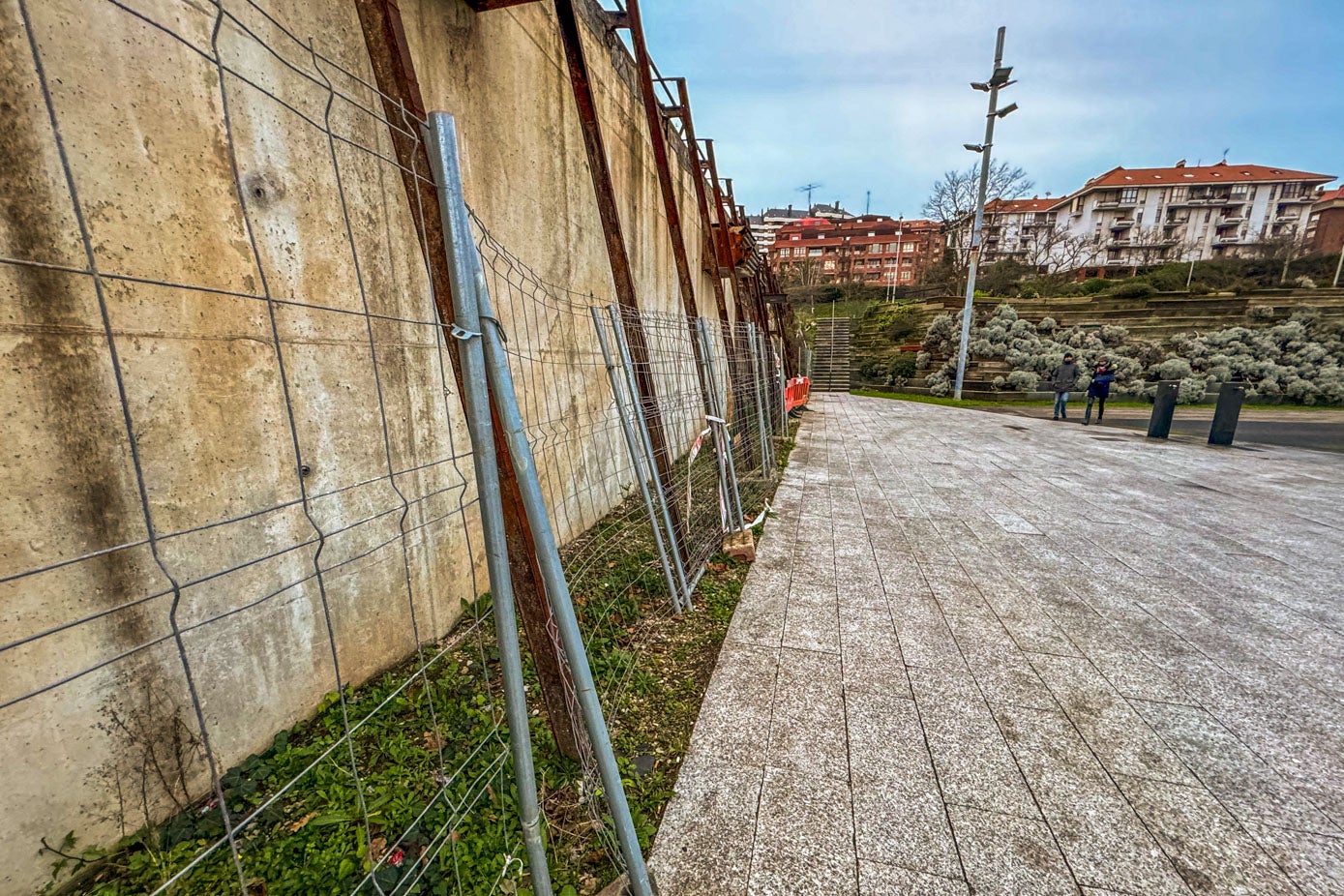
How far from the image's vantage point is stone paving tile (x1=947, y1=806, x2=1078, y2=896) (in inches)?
69.9

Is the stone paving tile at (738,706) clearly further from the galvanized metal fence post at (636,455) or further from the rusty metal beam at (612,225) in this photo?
the rusty metal beam at (612,225)

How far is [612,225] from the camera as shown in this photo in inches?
165

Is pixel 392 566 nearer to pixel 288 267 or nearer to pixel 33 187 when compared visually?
pixel 288 267

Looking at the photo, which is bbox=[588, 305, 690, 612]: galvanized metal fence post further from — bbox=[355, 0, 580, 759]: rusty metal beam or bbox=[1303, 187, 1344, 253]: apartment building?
bbox=[1303, 187, 1344, 253]: apartment building

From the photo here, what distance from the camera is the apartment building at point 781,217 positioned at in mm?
71125

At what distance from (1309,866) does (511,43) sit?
5.52m

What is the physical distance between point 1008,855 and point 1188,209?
70.8 metres

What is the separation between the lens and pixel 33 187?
151 cm

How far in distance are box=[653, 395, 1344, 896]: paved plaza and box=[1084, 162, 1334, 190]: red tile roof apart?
204 feet

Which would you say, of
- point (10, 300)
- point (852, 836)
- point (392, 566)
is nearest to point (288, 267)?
point (10, 300)

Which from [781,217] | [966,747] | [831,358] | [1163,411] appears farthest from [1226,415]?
[781,217]

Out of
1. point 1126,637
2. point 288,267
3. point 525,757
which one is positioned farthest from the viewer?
point 1126,637

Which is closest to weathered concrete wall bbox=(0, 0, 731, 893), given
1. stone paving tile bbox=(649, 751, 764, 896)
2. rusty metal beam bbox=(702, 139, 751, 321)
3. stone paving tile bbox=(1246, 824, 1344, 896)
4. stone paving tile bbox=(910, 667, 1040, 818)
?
stone paving tile bbox=(649, 751, 764, 896)

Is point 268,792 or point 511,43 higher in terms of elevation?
point 511,43
